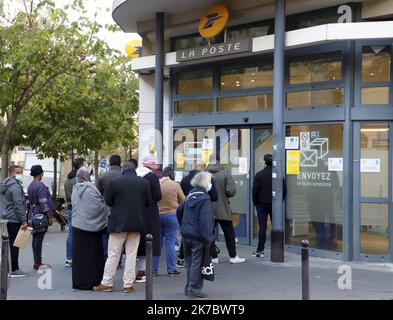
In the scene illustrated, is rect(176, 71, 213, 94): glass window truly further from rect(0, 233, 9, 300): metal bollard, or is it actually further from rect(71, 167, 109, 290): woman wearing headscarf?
rect(0, 233, 9, 300): metal bollard

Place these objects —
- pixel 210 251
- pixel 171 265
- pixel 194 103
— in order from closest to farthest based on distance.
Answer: pixel 210 251 → pixel 171 265 → pixel 194 103

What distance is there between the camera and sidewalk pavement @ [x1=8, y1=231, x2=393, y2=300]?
8.12 metres

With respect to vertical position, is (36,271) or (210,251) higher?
(210,251)

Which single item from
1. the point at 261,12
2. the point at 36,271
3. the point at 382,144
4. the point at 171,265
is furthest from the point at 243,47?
the point at 36,271

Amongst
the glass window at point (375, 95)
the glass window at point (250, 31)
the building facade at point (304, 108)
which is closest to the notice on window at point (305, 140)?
the building facade at point (304, 108)

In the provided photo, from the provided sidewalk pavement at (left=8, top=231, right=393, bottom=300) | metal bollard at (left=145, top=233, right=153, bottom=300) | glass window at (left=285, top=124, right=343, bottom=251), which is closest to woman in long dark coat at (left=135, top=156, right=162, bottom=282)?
sidewalk pavement at (left=8, top=231, right=393, bottom=300)

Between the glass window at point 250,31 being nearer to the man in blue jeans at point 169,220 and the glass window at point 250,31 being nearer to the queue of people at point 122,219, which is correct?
the queue of people at point 122,219

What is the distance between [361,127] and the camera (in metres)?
10.6

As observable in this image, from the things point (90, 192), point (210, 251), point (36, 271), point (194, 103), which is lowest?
point (36, 271)

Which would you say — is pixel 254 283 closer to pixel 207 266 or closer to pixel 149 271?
pixel 207 266
